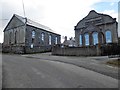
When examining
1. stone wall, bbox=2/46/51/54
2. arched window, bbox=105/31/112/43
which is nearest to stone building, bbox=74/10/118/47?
arched window, bbox=105/31/112/43

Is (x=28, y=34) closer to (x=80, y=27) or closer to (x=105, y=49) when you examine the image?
(x=80, y=27)

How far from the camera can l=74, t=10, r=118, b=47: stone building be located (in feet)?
108

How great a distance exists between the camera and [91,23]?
35.2m

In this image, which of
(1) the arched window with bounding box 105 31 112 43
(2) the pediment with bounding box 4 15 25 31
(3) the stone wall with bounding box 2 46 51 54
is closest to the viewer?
(1) the arched window with bounding box 105 31 112 43

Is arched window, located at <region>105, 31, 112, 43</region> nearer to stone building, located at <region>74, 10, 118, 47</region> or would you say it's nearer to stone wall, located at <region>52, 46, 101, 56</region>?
stone building, located at <region>74, 10, 118, 47</region>

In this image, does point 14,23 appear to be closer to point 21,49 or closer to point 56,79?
point 21,49

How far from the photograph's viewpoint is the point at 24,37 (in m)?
39.1

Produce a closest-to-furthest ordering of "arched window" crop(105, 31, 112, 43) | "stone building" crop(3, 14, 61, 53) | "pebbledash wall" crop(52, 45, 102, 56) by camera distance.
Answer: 1. "pebbledash wall" crop(52, 45, 102, 56)
2. "arched window" crop(105, 31, 112, 43)
3. "stone building" crop(3, 14, 61, 53)

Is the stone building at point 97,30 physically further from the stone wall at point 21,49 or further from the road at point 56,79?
the road at point 56,79

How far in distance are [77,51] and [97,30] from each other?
1036 cm

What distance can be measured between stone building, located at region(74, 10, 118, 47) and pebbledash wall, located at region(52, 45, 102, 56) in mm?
8151

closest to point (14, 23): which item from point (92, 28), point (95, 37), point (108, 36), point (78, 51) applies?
point (92, 28)

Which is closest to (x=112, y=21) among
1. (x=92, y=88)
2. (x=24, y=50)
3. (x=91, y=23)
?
(x=91, y=23)

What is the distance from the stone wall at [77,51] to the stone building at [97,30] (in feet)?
26.8
